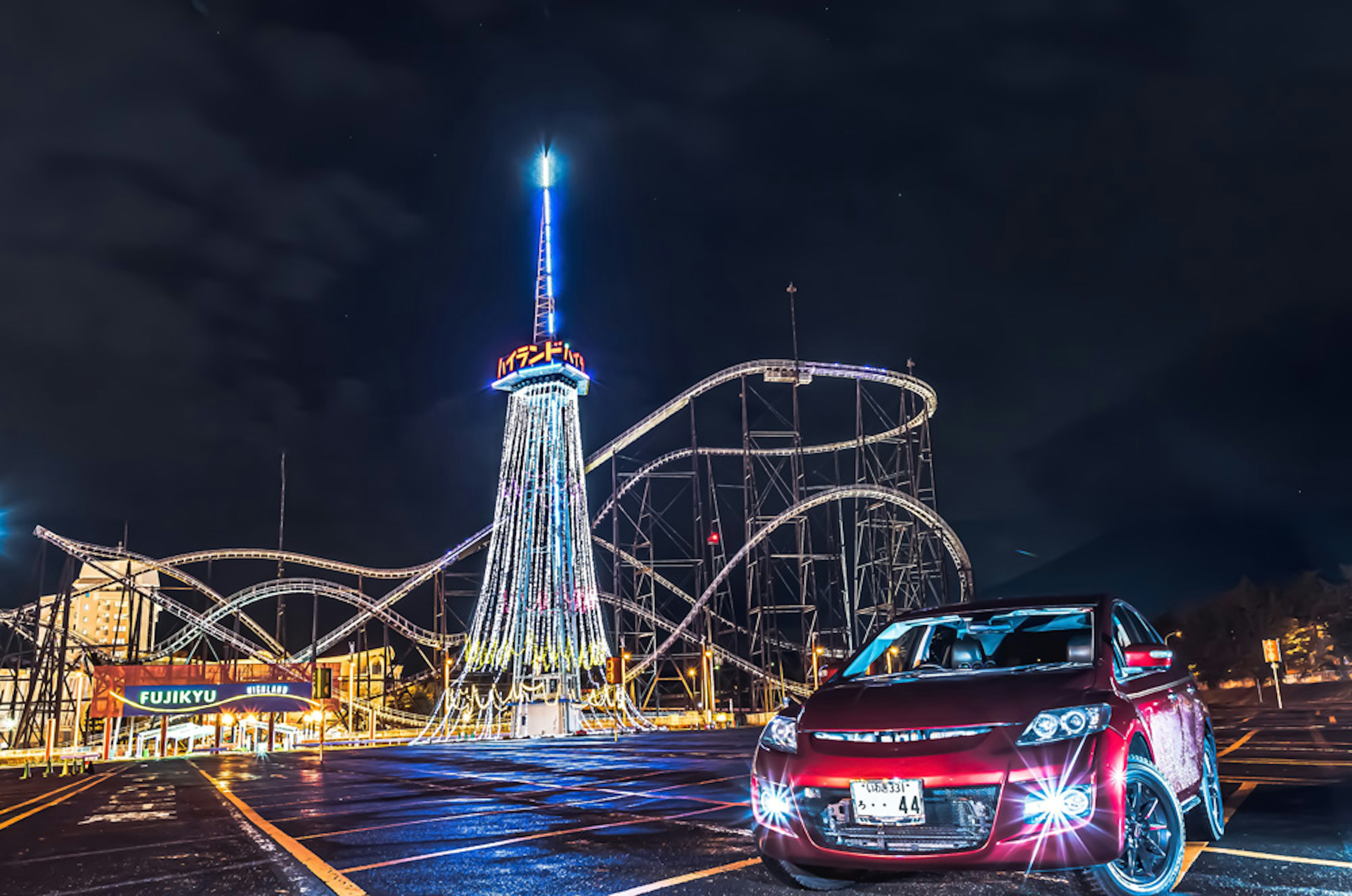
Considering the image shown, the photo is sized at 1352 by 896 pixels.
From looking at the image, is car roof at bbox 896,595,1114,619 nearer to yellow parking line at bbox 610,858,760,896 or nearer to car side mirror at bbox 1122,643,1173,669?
car side mirror at bbox 1122,643,1173,669

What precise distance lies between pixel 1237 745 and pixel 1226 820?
→ 722cm

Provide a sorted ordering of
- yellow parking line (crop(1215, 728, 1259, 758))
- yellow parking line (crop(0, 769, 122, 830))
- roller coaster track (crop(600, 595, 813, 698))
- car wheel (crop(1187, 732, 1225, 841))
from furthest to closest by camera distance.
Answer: roller coaster track (crop(600, 595, 813, 698))
yellow parking line (crop(1215, 728, 1259, 758))
yellow parking line (crop(0, 769, 122, 830))
car wheel (crop(1187, 732, 1225, 841))

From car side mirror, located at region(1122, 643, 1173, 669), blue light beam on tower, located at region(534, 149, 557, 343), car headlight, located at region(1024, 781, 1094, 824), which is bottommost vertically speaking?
car headlight, located at region(1024, 781, 1094, 824)

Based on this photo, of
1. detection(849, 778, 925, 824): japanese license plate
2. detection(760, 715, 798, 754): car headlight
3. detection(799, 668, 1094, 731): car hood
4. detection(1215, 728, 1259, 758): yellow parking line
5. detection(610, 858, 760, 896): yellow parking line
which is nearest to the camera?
detection(849, 778, 925, 824): japanese license plate

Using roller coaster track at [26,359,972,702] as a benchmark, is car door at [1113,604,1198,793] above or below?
below

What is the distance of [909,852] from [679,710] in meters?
40.9

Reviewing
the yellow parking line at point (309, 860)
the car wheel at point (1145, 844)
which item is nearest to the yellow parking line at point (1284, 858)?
Answer: the car wheel at point (1145, 844)

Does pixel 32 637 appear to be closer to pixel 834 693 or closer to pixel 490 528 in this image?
pixel 490 528

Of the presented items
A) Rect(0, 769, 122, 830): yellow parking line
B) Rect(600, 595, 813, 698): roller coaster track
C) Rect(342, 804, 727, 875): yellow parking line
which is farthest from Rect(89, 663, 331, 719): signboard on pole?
Rect(342, 804, 727, 875): yellow parking line

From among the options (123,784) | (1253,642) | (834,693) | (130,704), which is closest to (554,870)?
(834,693)

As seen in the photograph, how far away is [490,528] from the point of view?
4316cm

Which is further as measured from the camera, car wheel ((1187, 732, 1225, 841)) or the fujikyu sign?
the fujikyu sign

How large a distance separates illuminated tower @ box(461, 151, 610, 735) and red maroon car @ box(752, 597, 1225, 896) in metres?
36.4

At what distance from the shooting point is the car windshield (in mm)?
4289
